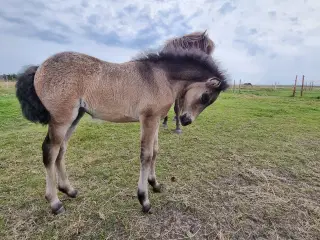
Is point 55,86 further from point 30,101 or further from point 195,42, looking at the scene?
point 195,42

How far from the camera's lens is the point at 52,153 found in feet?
8.86

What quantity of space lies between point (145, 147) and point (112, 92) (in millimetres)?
737

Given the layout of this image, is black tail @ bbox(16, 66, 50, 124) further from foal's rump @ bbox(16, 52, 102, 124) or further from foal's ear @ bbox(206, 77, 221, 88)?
foal's ear @ bbox(206, 77, 221, 88)

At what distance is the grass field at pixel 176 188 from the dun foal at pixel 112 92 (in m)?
0.31

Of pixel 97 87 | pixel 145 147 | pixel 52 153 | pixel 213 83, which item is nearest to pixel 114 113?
pixel 97 87

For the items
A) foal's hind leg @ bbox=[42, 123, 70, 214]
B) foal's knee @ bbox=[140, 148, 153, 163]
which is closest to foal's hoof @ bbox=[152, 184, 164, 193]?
foal's knee @ bbox=[140, 148, 153, 163]

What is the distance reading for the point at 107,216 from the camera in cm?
279

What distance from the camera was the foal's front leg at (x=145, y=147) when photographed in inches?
109

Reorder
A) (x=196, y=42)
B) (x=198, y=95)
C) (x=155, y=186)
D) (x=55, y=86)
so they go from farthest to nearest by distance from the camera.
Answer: (x=196, y=42) → (x=155, y=186) → (x=198, y=95) → (x=55, y=86)

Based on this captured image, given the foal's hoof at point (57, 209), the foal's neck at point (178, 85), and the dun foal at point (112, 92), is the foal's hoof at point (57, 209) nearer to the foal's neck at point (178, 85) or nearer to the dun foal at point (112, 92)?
the dun foal at point (112, 92)

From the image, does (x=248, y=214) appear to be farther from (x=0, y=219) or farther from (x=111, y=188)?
(x=0, y=219)

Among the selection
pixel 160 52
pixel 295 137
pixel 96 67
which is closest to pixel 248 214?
pixel 160 52

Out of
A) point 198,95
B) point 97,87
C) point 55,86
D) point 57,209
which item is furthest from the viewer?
point 198,95

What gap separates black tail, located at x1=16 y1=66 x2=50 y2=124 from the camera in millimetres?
2641
